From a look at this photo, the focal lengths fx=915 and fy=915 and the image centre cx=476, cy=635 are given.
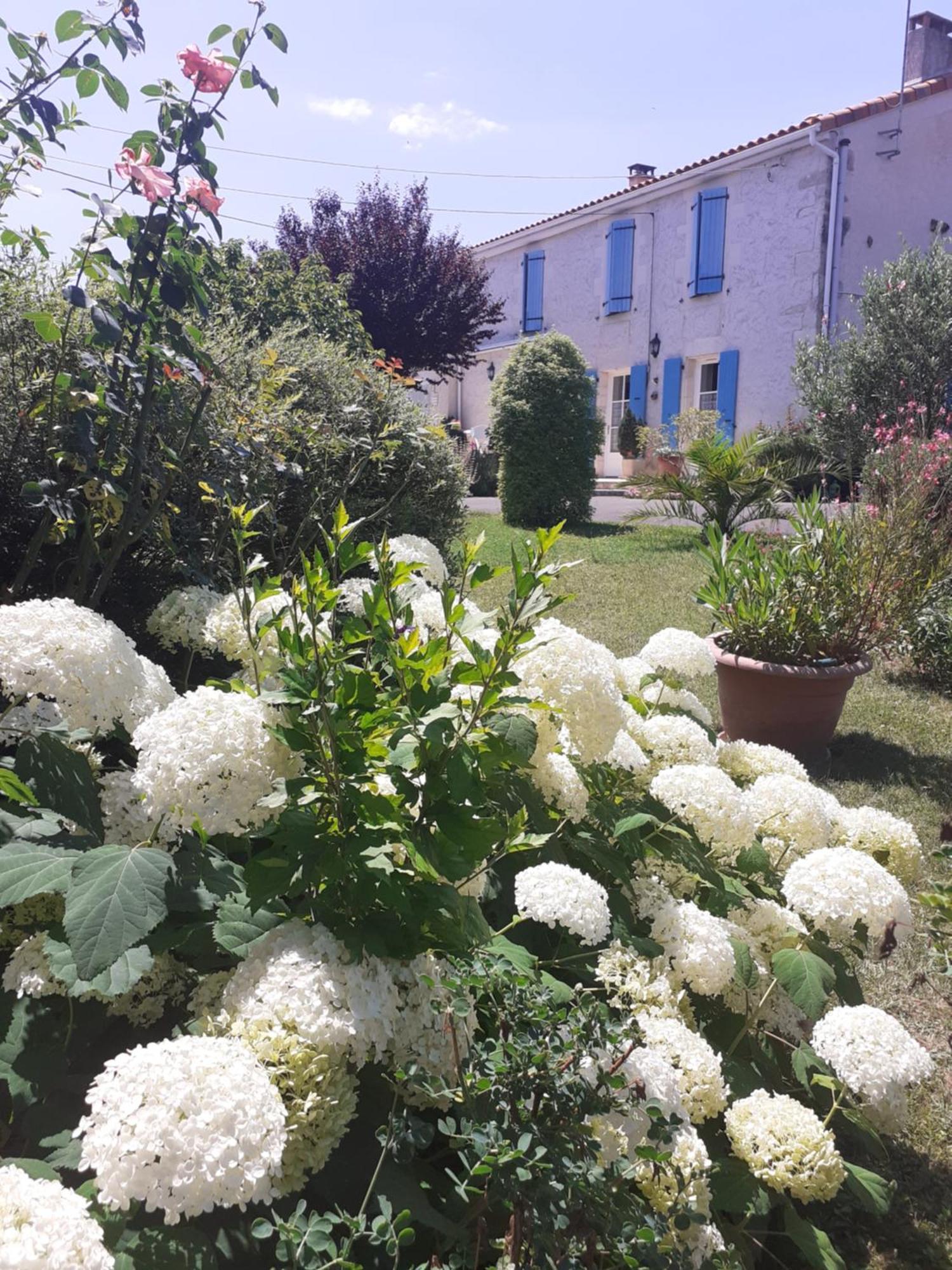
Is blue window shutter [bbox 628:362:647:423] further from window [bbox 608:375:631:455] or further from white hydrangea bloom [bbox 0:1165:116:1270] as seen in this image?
white hydrangea bloom [bbox 0:1165:116:1270]

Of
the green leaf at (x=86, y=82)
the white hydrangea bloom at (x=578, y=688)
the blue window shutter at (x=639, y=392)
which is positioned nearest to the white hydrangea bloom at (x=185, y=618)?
the white hydrangea bloom at (x=578, y=688)

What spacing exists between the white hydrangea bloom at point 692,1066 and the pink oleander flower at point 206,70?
2455 mm

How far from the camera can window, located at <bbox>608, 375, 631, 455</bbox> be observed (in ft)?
66.4

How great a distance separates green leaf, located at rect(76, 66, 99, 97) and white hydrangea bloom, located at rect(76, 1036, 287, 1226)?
236cm

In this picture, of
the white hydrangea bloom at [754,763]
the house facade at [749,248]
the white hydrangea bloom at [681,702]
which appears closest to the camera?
the white hydrangea bloom at [754,763]

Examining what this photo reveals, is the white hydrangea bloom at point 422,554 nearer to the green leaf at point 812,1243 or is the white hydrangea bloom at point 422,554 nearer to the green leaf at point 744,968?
the green leaf at point 744,968

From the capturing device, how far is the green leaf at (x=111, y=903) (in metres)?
1.13

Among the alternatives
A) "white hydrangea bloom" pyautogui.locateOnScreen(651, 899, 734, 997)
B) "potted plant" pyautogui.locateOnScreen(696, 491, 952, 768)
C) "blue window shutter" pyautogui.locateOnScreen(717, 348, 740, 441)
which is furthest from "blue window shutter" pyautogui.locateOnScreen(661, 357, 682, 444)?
"white hydrangea bloom" pyautogui.locateOnScreen(651, 899, 734, 997)

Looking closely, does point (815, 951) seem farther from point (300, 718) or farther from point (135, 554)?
point (135, 554)

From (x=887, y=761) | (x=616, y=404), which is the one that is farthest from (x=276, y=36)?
(x=616, y=404)

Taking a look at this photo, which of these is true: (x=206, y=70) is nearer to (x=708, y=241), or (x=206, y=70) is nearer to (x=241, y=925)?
(x=241, y=925)

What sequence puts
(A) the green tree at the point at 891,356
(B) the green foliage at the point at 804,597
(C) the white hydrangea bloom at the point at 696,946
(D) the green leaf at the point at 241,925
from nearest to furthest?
(D) the green leaf at the point at 241,925
(C) the white hydrangea bloom at the point at 696,946
(B) the green foliage at the point at 804,597
(A) the green tree at the point at 891,356

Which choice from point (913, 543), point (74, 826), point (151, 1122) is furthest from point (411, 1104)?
point (913, 543)

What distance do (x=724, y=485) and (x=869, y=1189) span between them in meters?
7.83
